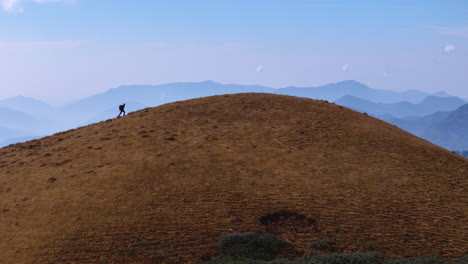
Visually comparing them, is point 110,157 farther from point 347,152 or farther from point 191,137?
point 347,152

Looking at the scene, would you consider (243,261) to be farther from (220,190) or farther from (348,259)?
(220,190)

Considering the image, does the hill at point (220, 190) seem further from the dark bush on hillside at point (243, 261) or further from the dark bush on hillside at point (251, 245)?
the dark bush on hillside at point (243, 261)

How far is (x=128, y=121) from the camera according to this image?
40.6 metres

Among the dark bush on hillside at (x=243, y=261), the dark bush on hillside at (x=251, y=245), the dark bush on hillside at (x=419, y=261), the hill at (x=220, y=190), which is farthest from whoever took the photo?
the hill at (x=220, y=190)

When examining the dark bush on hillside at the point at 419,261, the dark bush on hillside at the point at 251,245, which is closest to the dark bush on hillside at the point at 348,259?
the dark bush on hillside at the point at 419,261

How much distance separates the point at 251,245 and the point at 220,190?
576 centimetres

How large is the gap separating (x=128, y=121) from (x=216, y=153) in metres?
13.8

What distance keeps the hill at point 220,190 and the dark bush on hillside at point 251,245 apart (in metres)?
0.84

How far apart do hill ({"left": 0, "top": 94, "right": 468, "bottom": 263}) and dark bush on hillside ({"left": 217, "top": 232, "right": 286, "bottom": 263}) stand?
2.76 ft

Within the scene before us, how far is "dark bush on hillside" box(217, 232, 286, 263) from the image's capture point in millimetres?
19172

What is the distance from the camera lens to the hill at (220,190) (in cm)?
2053

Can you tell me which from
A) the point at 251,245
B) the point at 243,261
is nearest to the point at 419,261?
the point at 251,245

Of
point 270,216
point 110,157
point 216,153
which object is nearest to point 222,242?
point 270,216

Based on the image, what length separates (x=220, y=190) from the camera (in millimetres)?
24922
